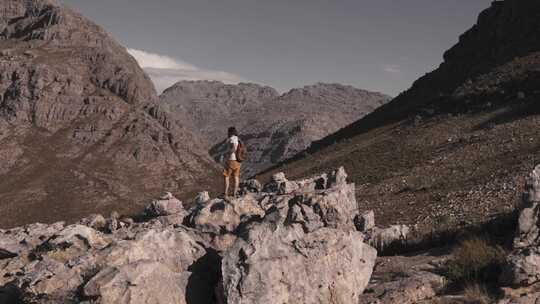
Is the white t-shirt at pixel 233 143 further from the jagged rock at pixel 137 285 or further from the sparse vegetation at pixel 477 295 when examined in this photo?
the sparse vegetation at pixel 477 295

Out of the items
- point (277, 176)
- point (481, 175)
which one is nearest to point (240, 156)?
point (277, 176)

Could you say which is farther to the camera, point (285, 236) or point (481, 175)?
point (481, 175)

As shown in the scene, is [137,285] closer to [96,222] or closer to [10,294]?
[10,294]

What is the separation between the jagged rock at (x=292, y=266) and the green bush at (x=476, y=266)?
292 centimetres

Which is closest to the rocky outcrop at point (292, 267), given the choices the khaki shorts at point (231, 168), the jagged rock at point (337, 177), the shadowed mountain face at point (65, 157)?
the khaki shorts at point (231, 168)

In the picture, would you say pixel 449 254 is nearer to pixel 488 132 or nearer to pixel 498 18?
pixel 488 132

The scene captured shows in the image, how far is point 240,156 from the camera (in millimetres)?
20312

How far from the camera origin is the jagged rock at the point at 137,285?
1212 centimetres

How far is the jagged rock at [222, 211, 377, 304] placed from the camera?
41.3ft

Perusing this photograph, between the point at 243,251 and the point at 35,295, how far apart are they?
5.91 metres

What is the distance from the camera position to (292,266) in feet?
43.5

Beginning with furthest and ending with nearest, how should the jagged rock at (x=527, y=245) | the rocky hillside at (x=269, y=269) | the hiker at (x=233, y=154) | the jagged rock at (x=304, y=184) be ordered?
1. the jagged rock at (x=304, y=184)
2. the hiker at (x=233, y=154)
3. the jagged rock at (x=527, y=245)
4. the rocky hillside at (x=269, y=269)

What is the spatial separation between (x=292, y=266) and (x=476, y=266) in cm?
620

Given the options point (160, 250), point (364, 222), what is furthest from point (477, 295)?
point (364, 222)
